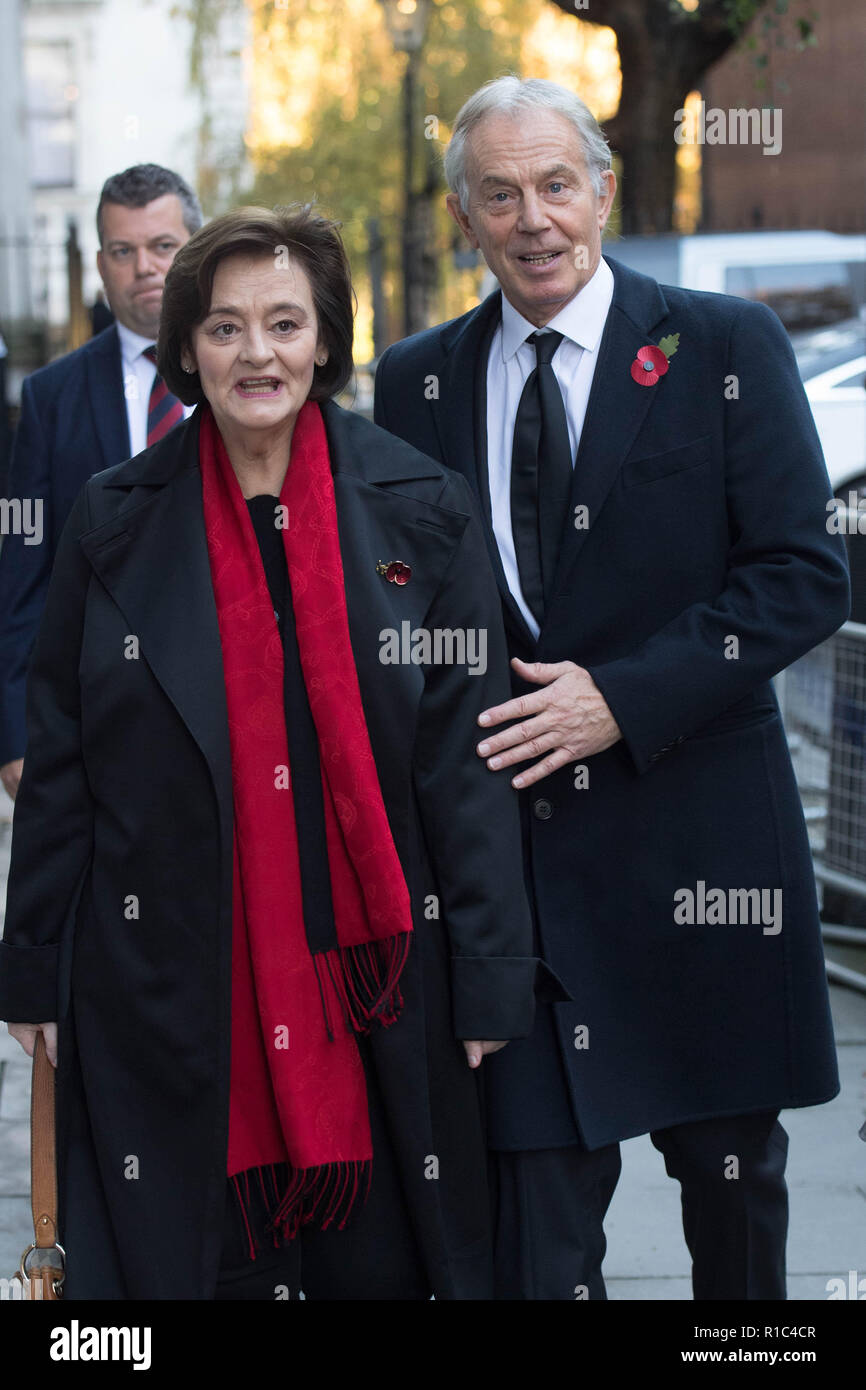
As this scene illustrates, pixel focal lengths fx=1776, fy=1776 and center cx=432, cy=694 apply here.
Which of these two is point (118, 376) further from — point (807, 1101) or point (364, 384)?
point (364, 384)

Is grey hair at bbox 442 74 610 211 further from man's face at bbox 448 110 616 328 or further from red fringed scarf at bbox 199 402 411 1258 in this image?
red fringed scarf at bbox 199 402 411 1258

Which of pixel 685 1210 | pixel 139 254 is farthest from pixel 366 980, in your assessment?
pixel 139 254

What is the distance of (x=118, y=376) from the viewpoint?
423 centimetres

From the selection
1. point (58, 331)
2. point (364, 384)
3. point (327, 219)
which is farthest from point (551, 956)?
point (58, 331)

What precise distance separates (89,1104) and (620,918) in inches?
36.0

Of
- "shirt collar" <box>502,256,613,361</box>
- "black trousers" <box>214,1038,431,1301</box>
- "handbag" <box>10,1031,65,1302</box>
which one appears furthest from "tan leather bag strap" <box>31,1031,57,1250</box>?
"shirt collar" <box>502,256,613,361</box>

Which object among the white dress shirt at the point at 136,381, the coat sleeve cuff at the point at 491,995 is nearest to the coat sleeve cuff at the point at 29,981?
the coat sleeve cuff at the point at 491,995

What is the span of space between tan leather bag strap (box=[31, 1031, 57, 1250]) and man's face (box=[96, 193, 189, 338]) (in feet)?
6.79

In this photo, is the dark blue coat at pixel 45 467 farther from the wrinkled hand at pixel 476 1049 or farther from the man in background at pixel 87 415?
the wrinkled hand at pixel 476 1049

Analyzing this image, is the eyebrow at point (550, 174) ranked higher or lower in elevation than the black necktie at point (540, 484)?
higher

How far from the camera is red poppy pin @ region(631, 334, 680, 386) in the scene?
290cm

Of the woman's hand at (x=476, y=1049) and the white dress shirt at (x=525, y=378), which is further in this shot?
the white dress shirt at (x=525, y=378)

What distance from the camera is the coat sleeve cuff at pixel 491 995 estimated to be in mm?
2713

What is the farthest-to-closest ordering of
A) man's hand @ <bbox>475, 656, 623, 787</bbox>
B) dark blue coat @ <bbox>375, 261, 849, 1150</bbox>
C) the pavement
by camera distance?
the pavement
dark blue coat @ <bbox>375, 261, 849, 1150</bbox>
man's hand @ <bbox>475, 656, 623, 787</bbox>
